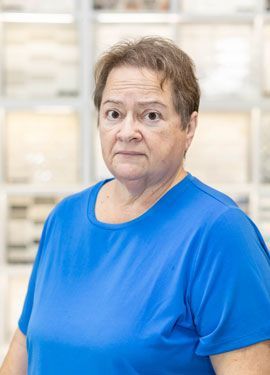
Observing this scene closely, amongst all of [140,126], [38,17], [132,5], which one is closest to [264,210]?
[132,5]

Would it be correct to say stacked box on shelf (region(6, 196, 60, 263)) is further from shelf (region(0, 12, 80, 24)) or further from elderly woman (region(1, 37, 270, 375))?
elderly woman (region(1, 37, 270, 375))

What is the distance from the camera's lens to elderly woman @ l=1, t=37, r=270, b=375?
1224 millimetres

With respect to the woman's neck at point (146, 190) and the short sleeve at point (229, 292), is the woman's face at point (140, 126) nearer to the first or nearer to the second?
the woman's neck at point (146, 190)

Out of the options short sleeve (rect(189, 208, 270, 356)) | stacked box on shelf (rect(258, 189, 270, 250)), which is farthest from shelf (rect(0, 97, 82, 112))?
short sleeve (rect(189, 208, 270, 356))

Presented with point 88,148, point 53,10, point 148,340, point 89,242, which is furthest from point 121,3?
point 148,340

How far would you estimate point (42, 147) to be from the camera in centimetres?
341

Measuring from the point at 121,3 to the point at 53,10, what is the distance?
279mm

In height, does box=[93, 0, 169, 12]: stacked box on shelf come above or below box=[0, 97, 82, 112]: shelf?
above

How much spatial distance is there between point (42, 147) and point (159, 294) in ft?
7.27

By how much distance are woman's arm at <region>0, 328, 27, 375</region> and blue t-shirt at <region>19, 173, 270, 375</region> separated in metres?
0.10

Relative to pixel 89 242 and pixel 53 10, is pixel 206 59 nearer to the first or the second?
pixel 53 10

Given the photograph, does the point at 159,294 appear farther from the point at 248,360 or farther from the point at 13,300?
the point at 13,300

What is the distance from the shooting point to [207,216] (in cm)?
128

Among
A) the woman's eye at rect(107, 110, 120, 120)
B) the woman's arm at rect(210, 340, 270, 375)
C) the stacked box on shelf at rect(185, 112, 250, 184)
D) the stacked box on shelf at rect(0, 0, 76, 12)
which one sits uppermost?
the stacked box on shelf at rect(0, 0, 76, 12)
